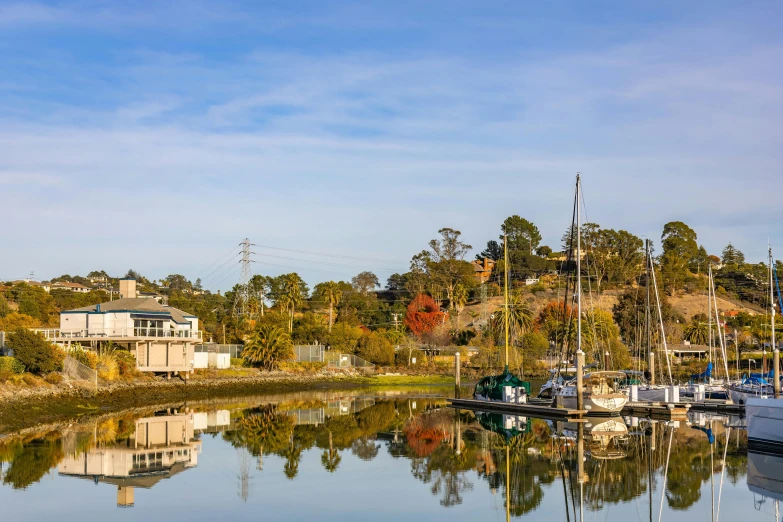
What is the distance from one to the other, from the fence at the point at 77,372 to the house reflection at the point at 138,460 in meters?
14.4

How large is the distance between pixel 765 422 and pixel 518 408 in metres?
19.1

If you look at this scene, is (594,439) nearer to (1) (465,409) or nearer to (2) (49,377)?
(1) (465,409)

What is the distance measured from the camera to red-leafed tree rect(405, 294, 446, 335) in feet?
391

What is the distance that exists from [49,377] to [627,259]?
11641 centimetres

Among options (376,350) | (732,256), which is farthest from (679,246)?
(376,350)

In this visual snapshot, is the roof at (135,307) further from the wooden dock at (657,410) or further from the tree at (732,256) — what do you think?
the tree at (732,256)

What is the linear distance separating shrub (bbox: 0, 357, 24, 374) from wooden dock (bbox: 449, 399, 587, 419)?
27.0 m

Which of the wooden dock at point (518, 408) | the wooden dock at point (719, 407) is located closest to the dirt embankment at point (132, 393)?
the wooden dock at point (518, 408)

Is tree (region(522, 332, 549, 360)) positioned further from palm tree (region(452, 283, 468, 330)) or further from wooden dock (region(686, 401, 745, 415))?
wooden dock (region(686, 401, 745, 415))

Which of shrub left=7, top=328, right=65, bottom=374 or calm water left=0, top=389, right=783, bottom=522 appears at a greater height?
shrub left=7, top=328, right=65, bottom=374

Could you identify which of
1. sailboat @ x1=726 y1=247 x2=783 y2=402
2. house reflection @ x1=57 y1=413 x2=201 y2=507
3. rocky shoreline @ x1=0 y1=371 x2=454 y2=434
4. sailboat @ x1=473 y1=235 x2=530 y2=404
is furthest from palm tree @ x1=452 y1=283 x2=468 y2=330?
house reflection @ x1=57 y1=413 x2=201 y2=507

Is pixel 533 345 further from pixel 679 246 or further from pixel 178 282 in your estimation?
pixel 178 282

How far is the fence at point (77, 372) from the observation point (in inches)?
2121

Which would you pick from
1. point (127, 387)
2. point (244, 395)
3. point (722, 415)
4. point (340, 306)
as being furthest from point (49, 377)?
point (340, 306)
